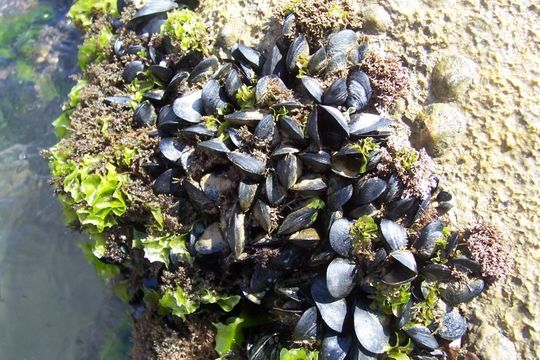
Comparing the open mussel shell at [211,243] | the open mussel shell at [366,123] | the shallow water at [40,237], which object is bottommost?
the shallow water at [40,237]

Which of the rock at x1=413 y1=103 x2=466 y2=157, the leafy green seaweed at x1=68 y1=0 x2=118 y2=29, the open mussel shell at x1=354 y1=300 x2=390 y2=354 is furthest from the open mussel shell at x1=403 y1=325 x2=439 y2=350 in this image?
the leafy green seaweed at x1=68 y1=0 x2=118 y2=29

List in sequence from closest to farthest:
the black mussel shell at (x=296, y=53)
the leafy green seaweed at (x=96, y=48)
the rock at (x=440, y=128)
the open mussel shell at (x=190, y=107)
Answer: the rock at (x=440, y=128) < the black mussel shell at (x=296, y=53) < the open mussel shell at (x=190, y=107) < the leafy green seaweed at (x=96, y=48)

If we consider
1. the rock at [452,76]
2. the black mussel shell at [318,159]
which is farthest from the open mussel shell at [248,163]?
the rock at [452,76]

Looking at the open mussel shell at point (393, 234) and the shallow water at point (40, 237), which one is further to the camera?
the shallow water at point (40, 237)

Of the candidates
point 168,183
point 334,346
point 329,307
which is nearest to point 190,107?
point 168,183

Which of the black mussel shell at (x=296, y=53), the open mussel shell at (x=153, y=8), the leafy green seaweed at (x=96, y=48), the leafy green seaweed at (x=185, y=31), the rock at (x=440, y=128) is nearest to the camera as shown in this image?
the rock at (x=440, y=128)

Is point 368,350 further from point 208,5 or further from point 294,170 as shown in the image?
point 208,5

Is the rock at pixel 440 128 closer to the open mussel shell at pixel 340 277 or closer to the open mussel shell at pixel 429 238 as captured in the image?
the open mussel shell at pixel 429 238

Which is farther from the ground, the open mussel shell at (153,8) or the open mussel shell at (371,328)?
the open mussel shell at (153,8)
